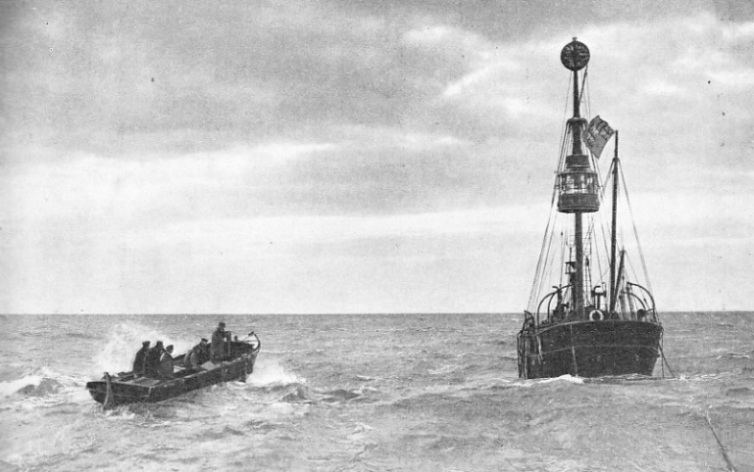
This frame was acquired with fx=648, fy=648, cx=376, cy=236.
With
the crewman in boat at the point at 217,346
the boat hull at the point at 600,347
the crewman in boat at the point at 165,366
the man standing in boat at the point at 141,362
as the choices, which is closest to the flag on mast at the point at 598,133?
the boat hull at the point at 600,347

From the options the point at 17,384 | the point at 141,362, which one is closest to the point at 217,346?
the point at 141,362

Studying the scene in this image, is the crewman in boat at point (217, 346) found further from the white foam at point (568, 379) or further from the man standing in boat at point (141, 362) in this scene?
the white foam at point (568, 379)

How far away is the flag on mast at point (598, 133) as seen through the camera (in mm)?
28781

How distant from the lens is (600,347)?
28.3 m

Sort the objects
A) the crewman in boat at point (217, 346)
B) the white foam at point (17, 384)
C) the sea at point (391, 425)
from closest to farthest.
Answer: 1. the sea at point (391, 425)
2. the white foam at point (17, 384)
3. the crewman in boat at point (217, 346)

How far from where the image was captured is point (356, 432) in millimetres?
19547

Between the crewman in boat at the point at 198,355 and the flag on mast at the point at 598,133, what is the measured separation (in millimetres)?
19147

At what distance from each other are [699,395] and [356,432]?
638 inches

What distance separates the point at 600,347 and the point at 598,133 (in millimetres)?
9448

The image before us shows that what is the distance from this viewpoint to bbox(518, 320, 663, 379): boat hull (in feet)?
92.3

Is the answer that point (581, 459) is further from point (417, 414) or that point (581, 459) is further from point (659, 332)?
point (659, 332)

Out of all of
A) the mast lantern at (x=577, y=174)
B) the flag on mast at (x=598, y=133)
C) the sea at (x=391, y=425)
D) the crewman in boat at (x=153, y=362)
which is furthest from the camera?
the mast lantern at (x=577, y=174)

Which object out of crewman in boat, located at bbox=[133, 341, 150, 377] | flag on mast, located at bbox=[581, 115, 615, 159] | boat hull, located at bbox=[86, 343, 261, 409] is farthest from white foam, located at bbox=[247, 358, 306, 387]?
flag on mast, located at bbox=[581, 115, 615, 159]

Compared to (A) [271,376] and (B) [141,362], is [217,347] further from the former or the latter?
(A) [271,376]
